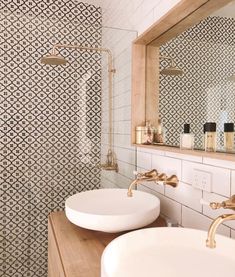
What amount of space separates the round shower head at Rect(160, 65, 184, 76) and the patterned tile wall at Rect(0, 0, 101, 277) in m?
0.99

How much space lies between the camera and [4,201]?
218 centimetres

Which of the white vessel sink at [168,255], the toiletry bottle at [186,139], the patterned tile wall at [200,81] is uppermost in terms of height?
the patterned tile wall at [200,81]

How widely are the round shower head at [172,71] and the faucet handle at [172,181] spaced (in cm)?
54

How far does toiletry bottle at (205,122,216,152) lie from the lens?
42.1 inches

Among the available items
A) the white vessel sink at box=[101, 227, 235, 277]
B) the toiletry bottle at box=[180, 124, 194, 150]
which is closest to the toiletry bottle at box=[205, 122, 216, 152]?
the toiletry bottle at box=[180, 124, 194, 150]

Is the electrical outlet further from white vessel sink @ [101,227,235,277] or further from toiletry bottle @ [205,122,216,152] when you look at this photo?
white vessel sink @ [101,227,235,277]

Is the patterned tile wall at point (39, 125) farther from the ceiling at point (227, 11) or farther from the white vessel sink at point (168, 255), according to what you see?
the white vessel sink at point (168, 255)

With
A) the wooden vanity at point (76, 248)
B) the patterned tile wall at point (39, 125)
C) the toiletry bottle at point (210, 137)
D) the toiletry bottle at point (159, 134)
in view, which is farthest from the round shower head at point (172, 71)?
the patterned tile wall at point (39, 125)

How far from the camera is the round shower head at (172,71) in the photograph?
1.42m

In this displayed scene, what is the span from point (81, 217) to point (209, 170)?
1.71 ft

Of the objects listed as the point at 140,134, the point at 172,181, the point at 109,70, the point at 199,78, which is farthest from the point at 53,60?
the point at 172,181

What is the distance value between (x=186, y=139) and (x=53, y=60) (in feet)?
4.67

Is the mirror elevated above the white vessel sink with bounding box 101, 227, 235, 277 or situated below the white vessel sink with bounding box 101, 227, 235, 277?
above

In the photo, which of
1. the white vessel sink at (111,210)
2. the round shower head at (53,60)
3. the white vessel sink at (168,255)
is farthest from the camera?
the round shower head at (53,60)
